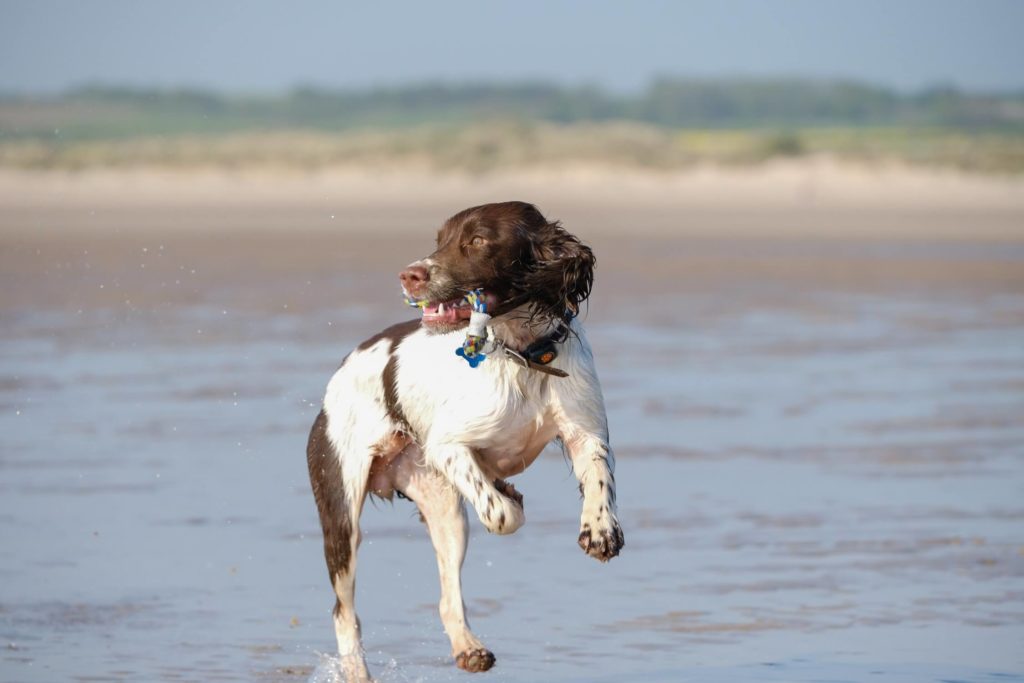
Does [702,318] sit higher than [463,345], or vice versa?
[463,345]

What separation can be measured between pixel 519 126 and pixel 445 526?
3982 cm

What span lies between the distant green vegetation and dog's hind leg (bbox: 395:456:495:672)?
2974cm

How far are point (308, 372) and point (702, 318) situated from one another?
4.55 metres

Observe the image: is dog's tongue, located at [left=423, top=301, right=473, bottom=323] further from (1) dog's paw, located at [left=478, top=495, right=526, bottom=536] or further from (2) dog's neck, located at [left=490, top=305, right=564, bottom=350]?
(1) dog's paw, located at [left=478, top=495, right=526, bottom=536]

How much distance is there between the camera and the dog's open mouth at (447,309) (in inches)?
212

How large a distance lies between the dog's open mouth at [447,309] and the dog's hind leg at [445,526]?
568mm

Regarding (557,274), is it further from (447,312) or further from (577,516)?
(577,516)

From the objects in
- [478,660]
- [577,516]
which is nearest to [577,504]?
[577,516]

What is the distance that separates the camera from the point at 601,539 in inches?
202

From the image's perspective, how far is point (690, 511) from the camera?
7.94m

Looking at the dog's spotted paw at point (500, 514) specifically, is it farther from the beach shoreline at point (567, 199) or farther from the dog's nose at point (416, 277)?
the beach shoreline at point (567, 199)

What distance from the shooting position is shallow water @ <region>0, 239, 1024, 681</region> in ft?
19.8

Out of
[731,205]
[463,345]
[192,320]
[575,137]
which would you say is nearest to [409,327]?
[463,345]

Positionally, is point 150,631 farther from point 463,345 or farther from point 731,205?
point 731,205
